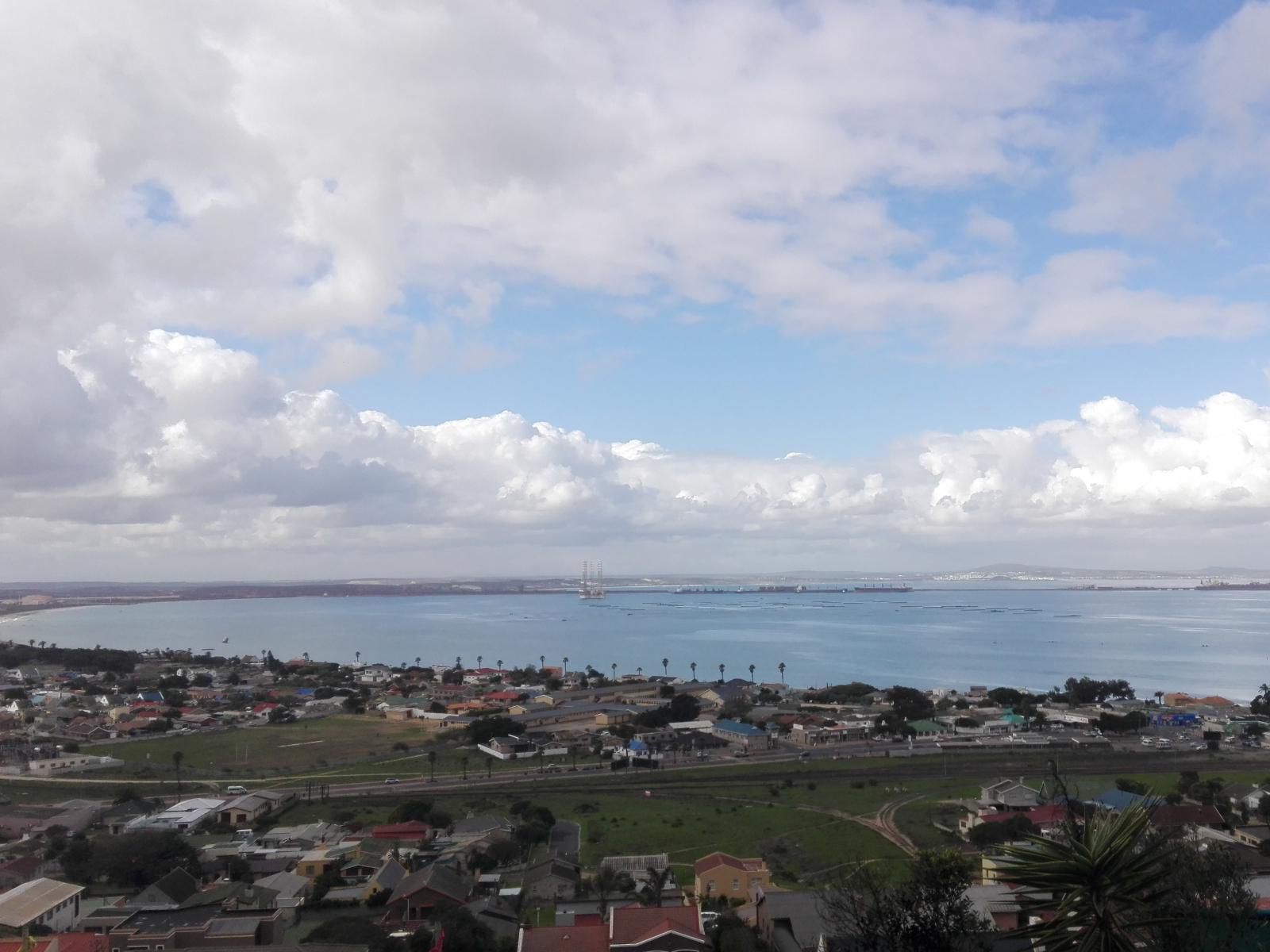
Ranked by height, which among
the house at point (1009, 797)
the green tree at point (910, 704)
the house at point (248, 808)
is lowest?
the green tree at point (910, 704)

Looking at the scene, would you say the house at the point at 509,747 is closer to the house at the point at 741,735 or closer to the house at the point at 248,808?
the house at the point at 741,735

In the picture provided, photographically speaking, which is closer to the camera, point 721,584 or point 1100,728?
point 1100,728

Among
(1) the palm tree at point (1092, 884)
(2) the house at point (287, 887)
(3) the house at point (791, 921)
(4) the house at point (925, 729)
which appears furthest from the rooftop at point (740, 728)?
(1) the palm tree at point (1092, 884)

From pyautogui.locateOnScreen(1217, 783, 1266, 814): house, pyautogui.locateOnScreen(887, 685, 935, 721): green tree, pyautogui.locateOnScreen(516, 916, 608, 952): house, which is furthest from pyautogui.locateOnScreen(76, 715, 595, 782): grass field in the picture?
pyautogui.locateOnScreen(1217, 783, 1266, 814): house

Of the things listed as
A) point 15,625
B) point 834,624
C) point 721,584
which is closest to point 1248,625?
point 834,624

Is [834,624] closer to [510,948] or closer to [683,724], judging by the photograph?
[683,724]

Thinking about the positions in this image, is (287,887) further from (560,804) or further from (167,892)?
(560,804)
